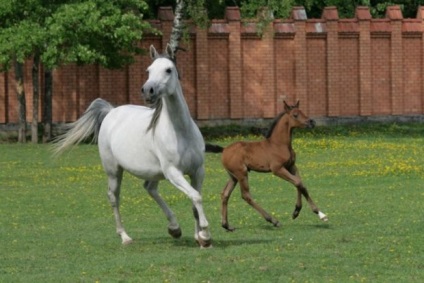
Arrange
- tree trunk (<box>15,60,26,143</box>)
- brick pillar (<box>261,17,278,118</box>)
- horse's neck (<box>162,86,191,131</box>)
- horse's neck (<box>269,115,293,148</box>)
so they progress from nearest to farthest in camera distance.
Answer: horse's neck (<box>162,86,191,131</box>) < horse's neck (<box>269,115,293,148</box>) < tree trunk (<box>15,60,26,143</box>) < brick pillar (<box>261,17,278,118</box>)

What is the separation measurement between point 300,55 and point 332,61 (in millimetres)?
1274

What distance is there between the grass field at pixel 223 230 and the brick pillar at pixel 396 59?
15283mm

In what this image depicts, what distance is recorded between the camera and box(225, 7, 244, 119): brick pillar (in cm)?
4725

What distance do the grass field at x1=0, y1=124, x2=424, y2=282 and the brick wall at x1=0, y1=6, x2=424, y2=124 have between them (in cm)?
1194

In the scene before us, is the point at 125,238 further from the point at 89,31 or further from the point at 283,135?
the point at 89,31

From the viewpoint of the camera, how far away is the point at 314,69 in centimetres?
4881

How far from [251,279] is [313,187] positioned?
12493 millimetres

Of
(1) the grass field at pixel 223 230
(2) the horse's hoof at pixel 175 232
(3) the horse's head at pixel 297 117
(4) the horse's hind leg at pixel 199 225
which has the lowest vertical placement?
(1) the grass field at pixel 223 230

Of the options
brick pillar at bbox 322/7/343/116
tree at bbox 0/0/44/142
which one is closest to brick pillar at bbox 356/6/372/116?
brick pillar at bbox 322/7/343/116

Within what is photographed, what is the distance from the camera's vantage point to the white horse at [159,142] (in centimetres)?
1672

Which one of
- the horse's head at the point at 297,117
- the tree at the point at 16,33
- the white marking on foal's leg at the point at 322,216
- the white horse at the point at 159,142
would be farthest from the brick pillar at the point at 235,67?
the white horse at the point at 159,142

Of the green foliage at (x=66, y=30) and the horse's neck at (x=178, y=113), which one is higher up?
the green foliage at (x=66, y=30)

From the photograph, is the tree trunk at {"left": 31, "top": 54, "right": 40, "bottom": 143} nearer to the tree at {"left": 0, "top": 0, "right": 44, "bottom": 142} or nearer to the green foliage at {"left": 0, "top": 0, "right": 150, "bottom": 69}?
the tree at {"left": 0, "top": 0, "right": 44, "bottom": 142}

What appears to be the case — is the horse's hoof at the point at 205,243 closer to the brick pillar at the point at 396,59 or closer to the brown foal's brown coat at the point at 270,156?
the brown foal's brown coat at the point at 270,156
